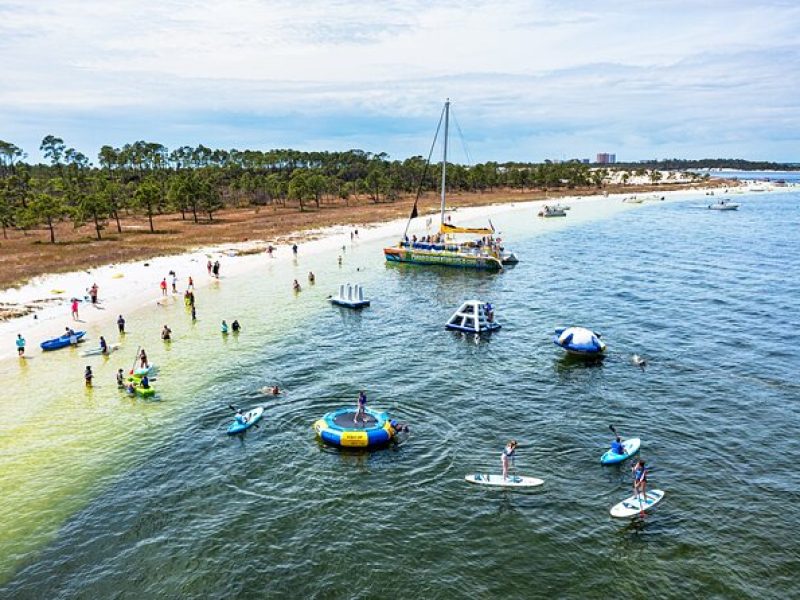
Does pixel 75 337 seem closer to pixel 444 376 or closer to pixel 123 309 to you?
pixel 123 309

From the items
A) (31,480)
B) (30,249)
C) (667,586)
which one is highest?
(30,249)

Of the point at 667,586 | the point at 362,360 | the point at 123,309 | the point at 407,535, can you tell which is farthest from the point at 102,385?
the point at 667,586

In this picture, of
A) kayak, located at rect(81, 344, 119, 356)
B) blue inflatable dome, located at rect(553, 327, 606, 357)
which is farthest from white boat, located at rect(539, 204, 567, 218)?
kayak, located at rect(81, 344, 119, 356)

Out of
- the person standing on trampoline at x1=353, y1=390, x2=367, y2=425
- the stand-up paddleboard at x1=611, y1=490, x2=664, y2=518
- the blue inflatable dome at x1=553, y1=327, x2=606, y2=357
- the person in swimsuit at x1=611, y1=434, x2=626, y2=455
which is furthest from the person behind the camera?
the blue inflatable dome at x1=553, y1=327, x2=606, y2=357

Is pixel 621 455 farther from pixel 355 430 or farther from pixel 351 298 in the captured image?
pixel 351 298

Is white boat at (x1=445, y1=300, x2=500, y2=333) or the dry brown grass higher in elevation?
the dry brown grass

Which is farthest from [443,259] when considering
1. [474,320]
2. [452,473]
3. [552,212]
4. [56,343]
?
[552,212]

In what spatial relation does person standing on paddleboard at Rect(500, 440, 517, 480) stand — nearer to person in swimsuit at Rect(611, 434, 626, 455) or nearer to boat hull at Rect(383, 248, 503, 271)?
person in swimsuit at Rect(611, 434, 626, 455)
